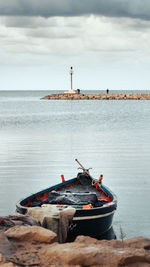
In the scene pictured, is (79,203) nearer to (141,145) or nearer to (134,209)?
(134,209)

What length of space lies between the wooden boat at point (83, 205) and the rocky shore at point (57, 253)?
202 centimetres

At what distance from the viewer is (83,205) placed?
39.4 ft

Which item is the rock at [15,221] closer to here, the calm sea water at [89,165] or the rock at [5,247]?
the rock at [5,247]

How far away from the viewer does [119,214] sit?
1456 centimetres

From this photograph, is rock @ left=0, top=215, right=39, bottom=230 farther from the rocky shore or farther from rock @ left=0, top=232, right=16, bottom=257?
rock @ left=0, top=232, right=16, bottom=257

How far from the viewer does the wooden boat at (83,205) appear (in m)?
11.0

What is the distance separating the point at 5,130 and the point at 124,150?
19815mm

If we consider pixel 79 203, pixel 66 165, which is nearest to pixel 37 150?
pixel 66 165

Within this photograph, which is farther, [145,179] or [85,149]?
[85,149]

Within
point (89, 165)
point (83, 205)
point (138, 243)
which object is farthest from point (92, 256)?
point (89, 165)

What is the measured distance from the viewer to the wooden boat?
1105 cm

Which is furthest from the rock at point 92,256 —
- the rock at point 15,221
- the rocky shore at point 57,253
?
the rock at point 15,221

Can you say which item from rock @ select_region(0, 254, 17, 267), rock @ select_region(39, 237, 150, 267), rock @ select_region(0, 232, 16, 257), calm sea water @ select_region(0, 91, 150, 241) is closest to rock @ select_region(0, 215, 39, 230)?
rock @ select_region(0, 232, 16, 257)

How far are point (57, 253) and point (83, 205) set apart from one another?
4.22 meters
